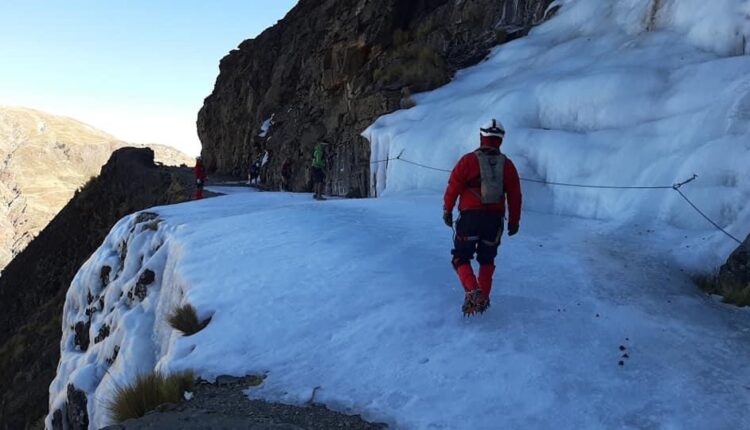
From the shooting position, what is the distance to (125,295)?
352 inches

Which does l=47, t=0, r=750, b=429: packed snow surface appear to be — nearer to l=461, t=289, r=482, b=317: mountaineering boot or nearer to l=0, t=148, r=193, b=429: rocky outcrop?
l=461, t=289, r=482, b=317: mountaineering boot

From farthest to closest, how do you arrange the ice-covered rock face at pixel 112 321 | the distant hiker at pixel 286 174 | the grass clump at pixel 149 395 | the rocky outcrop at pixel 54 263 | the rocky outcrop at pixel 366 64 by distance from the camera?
the distant hiker at pixel 286 174, the rocky outcrop at pixel 54 263, the rocky outcrop at pixel 366 64, the ice-covered rock face at pixel 112 321, the grass clump at pixel 149 395

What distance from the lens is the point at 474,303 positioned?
486cm

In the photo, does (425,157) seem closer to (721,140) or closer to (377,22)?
(721,140)

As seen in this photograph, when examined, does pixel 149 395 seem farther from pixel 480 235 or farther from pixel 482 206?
pixel 482 206

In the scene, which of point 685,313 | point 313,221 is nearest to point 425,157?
point 313,221

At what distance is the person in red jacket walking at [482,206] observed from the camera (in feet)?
16.2

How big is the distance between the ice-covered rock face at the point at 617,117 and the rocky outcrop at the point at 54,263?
12917 millimetres

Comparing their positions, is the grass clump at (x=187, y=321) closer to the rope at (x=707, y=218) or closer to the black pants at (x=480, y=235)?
the black pants at (x=480, y=235)

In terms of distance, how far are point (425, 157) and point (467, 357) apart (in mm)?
8544

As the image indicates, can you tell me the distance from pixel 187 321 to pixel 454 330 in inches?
110

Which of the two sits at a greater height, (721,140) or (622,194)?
(721,140)

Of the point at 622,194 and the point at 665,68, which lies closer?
the point at 622,194

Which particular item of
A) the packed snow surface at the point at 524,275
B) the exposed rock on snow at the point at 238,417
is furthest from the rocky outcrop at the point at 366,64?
the exposed rock on snow at the point at 238,417
